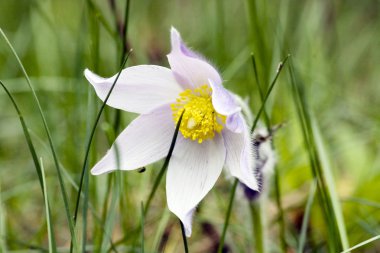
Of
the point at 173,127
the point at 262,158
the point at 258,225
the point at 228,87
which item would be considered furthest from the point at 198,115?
the point at 228,87

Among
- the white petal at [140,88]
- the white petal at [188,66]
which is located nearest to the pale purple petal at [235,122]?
the white petal at [188,66]

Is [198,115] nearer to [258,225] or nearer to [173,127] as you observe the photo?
[173,127]

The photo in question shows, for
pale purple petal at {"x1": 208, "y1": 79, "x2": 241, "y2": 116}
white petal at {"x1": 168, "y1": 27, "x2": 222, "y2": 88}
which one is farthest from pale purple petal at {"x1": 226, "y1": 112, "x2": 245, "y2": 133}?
white petal at {"x1": 168, "y1": 27, "x2": 222, "y2": 88}

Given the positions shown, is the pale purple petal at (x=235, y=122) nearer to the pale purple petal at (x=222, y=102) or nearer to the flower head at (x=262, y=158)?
the pale purple petal at (x=222, y=102)

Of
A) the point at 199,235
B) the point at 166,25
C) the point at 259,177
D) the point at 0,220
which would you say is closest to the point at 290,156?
the point at 199,235

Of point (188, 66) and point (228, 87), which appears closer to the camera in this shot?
point (188, 66)

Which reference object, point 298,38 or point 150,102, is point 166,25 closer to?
point 298,38
